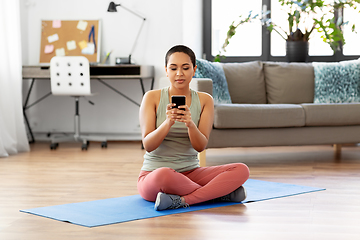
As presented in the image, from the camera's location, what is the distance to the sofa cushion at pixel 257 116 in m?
3.09

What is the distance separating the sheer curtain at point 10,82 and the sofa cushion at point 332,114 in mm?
2345

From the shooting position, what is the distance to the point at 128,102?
486 cm

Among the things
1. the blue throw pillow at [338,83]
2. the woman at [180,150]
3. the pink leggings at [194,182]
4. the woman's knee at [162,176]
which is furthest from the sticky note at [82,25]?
the woman's knee at [162,176]

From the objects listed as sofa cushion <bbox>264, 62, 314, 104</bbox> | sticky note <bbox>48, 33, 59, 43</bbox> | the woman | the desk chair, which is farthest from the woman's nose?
sticky note <bbox>48, 33, 59, 43</bbox>

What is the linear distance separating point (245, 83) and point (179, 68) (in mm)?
1905

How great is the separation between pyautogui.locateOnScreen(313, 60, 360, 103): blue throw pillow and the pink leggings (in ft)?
6.54

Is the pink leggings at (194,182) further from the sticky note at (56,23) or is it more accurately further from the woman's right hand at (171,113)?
the sticky note at (56,23)

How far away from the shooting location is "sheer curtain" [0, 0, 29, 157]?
392 cm

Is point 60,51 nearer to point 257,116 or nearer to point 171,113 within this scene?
point 257,116

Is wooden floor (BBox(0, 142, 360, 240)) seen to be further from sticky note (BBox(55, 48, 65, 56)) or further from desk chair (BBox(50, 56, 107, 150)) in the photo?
sticky note (BBox(55, 48, 65, 56))

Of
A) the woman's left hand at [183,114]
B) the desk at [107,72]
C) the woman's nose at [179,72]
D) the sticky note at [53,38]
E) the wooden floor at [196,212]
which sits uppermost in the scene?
the sticky note at [53,38]

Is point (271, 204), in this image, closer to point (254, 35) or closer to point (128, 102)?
point (128, 102)

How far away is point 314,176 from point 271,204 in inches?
32.5

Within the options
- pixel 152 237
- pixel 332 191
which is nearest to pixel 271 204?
pixel 332 191
